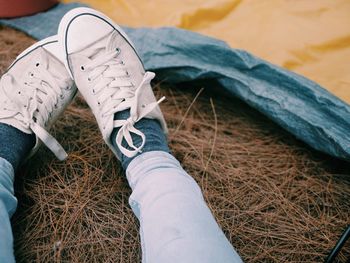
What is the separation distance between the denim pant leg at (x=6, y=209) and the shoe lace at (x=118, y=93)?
0.25 metres

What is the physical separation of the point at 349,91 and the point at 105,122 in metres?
0.70

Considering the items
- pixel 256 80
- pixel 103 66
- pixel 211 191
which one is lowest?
pixel 211 191

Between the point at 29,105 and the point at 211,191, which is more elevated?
the point at 29,105

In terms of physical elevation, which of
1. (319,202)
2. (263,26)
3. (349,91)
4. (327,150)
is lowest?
(319,202)

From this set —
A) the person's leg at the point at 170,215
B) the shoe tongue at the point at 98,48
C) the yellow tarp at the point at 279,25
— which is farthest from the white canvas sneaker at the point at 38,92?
the yellow tarp at the point at 279,25

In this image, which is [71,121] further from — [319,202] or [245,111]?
[319,202]

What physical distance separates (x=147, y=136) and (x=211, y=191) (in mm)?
267

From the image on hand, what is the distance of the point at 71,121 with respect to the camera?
1.15 meters

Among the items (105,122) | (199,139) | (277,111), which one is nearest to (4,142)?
(105,122)

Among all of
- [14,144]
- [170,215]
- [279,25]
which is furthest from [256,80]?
[14,144]

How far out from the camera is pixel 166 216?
648 mm

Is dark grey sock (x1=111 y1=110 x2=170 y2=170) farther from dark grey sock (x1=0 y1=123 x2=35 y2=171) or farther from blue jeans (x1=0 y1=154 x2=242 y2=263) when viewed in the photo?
dark grey sock (x1=0 y1=123 x2=35 y2=171)

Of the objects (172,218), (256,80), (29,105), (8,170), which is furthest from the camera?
(256,80)

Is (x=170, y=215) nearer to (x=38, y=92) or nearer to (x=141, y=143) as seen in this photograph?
(x=141, y=143)
